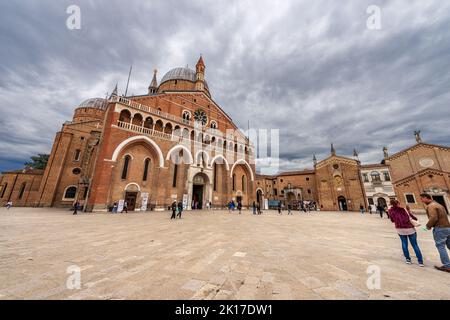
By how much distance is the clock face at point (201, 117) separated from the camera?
2658 cm

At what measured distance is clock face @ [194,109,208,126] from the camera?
2658 cm

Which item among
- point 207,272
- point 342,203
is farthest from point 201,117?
point 342,203

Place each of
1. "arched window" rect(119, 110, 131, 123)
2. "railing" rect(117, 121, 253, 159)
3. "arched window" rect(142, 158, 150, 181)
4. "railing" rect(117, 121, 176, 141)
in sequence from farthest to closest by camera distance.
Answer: "arched window" rect(142, 158, 150, 181)
"arched window" rect(119, 110, 131, 123)
"railing" rect(117, 121, 253, 159)
"railing" rect(117, 121, 176, 141)

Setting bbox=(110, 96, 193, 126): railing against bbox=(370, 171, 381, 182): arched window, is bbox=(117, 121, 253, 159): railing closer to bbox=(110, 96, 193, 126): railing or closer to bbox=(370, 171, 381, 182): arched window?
bbox=(110, 96, 193, 126): railing

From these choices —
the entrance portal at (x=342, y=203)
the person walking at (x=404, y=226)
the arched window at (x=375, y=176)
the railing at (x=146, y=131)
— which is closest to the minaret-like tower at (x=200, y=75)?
the railing at (x=146, y=131)

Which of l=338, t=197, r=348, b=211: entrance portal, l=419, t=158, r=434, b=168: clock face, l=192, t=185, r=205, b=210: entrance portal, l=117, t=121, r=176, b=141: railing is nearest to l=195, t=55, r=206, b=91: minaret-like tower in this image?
l=117, t=121, r=176, b=141: railing

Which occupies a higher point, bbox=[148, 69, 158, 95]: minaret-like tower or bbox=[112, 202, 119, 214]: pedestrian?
bbox=[148, 69, 158, 95]: minaret-like tower

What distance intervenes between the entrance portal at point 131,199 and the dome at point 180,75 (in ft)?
79.3

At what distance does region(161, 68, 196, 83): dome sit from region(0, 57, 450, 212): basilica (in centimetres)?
26

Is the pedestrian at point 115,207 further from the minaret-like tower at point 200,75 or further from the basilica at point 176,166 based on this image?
the minaret-like tower at point 200,75

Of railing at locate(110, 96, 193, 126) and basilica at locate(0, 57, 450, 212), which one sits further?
railing at locate(110, 96, 193, 126)

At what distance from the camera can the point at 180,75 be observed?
32.5 m

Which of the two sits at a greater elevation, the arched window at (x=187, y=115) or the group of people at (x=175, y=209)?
the arched window at (x=187, y=115)
